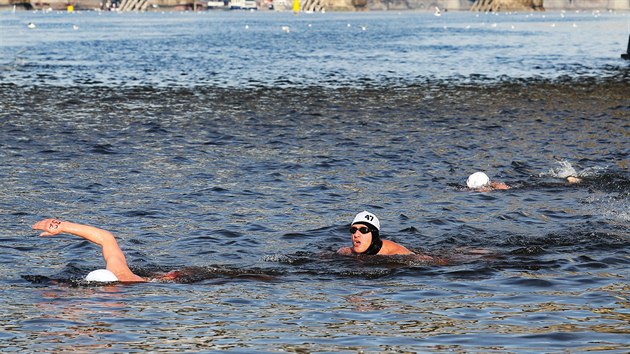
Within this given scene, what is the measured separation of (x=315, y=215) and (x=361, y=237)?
17.3 ft

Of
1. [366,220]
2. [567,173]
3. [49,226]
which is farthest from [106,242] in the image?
[567,173]

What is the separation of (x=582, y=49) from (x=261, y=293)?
90358 mm

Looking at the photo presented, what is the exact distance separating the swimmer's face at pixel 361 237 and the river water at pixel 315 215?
0.76ft

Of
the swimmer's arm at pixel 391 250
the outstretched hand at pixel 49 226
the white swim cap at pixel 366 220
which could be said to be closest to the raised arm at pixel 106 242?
the outstretched hand at pixel 49 226

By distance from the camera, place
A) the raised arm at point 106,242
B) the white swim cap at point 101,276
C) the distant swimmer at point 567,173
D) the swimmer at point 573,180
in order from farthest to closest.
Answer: the distant swimmer at point 567,173, the swimmer at point 573,180, the white swim cap at point 101,276, the raised arm at point 106,242

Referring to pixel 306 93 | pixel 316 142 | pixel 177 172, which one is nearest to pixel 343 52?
pixel 306 93

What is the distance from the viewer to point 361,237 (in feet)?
59.6

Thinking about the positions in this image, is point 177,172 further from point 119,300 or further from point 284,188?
point 119,300

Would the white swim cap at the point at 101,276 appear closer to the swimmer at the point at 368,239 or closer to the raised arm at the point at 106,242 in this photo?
the raised arm at the point at 106,242

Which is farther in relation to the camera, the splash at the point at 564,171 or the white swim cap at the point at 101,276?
the splash at the point at 564,171

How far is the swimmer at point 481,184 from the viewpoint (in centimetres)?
2611

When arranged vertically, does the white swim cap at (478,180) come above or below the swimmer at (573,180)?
above

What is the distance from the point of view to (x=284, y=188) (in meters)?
26.9

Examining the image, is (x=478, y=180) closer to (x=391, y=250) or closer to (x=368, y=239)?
(x=391, y=250)
